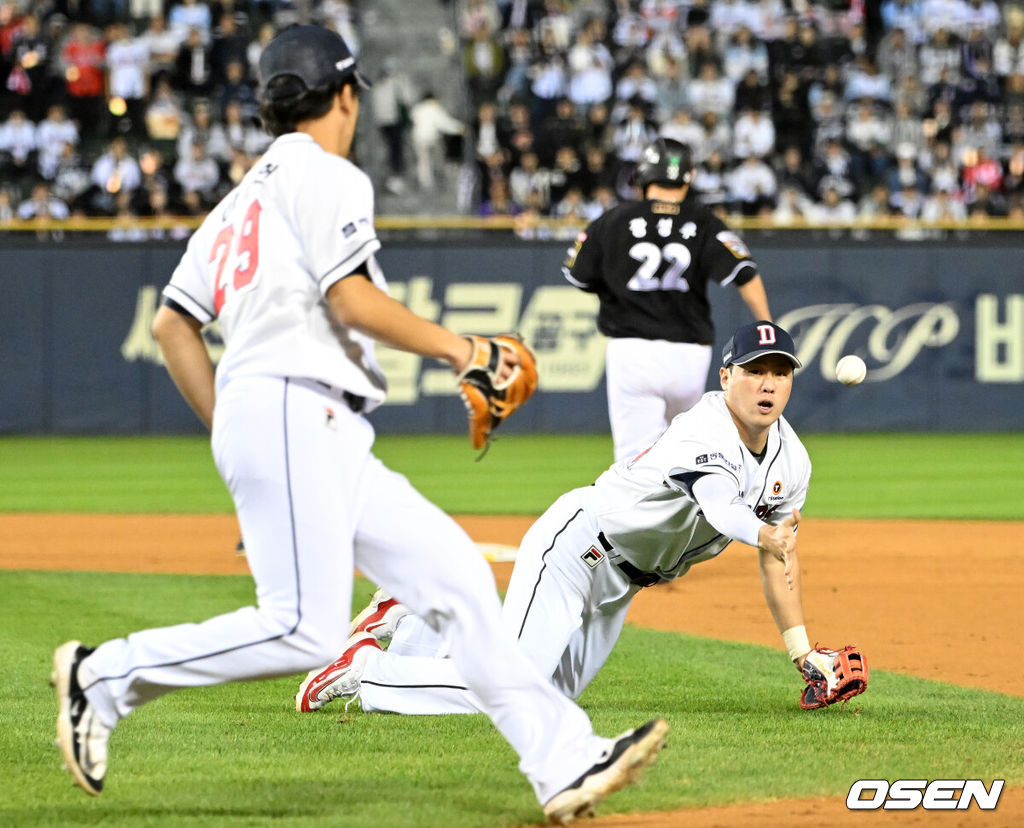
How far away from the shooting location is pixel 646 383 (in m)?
8.56

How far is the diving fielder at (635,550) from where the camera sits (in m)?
5.03

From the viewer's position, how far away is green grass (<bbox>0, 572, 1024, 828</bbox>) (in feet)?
13.6

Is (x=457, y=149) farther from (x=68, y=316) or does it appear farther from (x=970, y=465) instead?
(x=970, y=465)

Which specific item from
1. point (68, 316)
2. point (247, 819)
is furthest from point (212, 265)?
point (68, 316)

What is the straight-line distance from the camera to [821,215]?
1916 cm

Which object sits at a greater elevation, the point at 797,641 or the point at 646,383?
the point at 646,383

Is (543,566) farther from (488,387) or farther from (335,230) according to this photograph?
(335,230)

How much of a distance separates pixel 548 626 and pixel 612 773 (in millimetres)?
1355

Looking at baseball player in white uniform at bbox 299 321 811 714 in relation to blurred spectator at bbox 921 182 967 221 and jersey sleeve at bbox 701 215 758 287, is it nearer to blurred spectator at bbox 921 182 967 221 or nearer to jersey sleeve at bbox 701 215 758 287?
jersey sleeve at bbox 701 215 758 287

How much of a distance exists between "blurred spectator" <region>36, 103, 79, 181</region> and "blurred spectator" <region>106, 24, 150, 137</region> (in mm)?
645

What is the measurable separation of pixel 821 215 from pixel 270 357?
53.2 feet

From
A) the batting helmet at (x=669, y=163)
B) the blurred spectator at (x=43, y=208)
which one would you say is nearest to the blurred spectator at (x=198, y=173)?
the blurred spectator at (x=43, y=208)

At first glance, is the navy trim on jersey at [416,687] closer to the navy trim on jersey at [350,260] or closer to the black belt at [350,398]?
the black belt at [350,398]

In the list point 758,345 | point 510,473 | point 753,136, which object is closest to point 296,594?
point 758,345
